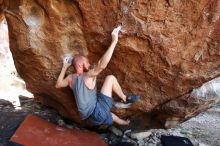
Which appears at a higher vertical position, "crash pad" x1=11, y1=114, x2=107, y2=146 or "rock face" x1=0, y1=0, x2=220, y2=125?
"rock face" x1=0, y1=0, x2=220, y2=125

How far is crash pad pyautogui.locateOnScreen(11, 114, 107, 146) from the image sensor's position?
4102mm

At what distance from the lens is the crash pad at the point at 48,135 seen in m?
4.10

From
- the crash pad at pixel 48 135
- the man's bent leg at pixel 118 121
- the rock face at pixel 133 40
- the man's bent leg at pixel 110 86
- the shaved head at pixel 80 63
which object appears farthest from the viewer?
the man's bent leg at pixel 118 121

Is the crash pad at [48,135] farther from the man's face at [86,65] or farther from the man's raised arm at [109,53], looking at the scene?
the man's raised arm at [109,53]

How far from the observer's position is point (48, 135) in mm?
4297

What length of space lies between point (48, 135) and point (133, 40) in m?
1.61

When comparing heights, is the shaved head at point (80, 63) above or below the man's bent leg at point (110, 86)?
above

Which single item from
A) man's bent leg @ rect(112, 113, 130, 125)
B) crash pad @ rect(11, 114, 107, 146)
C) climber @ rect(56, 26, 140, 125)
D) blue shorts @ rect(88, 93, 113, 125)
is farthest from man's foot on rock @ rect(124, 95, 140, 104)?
crash pad @ rect(11, 114, 107, 146)

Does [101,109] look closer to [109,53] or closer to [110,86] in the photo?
[110,86]

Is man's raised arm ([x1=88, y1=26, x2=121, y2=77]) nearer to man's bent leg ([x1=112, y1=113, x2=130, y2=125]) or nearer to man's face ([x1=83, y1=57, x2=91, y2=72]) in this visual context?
man's face ([x1=83, y1=57, x2=91, y2=72])

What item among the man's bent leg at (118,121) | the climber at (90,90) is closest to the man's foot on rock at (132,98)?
the climber at (90,90)

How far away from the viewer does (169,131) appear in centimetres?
531

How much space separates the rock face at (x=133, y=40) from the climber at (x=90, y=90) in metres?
0.13

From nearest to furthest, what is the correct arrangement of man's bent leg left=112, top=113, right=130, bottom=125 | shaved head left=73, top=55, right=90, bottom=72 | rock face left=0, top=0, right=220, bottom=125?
rock face left=0, top=0, right=220, bottom=125, shaved head left=73, top=55, right=90, bottom=72, man's bent leg left=112, top=113, right=130, bottom=125
